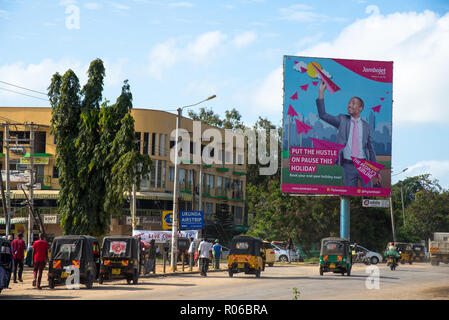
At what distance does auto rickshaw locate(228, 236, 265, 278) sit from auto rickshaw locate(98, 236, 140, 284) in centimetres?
746

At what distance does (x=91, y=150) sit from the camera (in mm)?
35844

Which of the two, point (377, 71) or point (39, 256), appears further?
point (377, 71)

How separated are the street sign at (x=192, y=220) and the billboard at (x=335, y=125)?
11.2 metres

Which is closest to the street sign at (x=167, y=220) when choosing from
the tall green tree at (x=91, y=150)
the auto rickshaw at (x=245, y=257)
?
the tall green tree at (x=91, y=150)

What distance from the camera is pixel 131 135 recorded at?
1375 inches

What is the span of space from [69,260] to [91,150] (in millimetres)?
13967

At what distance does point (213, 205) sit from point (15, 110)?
77.7ft

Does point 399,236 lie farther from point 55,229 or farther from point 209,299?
point 209,299

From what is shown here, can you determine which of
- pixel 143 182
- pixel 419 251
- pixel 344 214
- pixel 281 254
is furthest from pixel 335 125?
pixel 419 251

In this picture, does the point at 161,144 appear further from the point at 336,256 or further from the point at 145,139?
the point at 336,256

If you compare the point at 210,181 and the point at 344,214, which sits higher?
the point at 210,181

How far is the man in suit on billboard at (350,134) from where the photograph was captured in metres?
46.4

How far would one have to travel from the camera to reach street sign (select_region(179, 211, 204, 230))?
3669 centimetres
